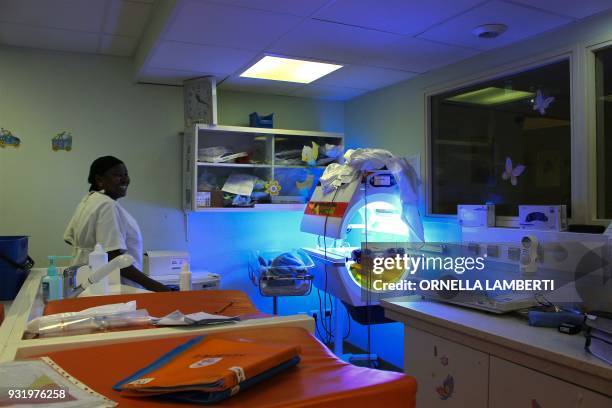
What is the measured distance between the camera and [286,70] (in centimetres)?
343

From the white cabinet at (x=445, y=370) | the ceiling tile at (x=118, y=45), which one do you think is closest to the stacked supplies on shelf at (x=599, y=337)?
the white cabinet at (x=445, y=370)

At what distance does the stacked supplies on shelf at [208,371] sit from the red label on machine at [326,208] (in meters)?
2.21

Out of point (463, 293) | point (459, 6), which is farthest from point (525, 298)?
point (459, 6)

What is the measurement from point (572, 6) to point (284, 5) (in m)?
1.35

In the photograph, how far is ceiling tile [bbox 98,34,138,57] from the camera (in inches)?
128

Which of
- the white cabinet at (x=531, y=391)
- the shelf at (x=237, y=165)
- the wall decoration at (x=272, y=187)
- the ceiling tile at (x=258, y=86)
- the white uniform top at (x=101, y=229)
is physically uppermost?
the ceiling tile at (x=258, y=86)

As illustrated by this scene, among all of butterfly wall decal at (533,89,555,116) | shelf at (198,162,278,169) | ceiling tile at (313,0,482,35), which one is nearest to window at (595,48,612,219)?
butterfly wall decal at (533,89,555,116)

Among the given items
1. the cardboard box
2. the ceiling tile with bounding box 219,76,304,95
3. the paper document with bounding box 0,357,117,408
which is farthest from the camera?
the ceiling tile with bounding box 219,76,304,95

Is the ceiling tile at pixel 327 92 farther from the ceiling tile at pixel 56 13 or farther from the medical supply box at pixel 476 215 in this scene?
the ceiling tile at pixel 56 13

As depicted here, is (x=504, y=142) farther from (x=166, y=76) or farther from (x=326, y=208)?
(x=166, y=76)

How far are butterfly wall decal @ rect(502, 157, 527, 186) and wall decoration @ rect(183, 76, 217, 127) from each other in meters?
2.06

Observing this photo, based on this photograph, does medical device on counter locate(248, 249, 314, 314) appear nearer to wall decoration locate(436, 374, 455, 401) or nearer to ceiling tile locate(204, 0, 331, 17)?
wall decoration locate(436, 374, 455, 401)

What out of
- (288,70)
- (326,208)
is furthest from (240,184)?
(288,70)

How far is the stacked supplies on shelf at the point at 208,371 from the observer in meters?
0.74
